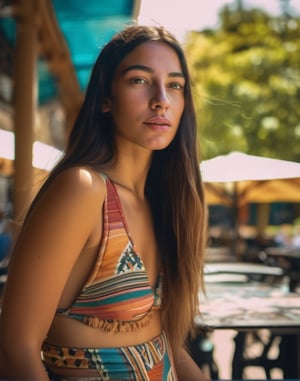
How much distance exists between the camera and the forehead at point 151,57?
1.32 metres

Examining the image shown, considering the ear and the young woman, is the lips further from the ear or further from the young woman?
the ear

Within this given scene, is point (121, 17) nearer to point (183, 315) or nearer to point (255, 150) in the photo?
point (183, 315)

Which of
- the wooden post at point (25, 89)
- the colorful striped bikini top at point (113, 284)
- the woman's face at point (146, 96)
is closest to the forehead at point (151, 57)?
the woman's face at point (146, 96)

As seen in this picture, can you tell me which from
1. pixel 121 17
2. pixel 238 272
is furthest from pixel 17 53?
pixel 238 272

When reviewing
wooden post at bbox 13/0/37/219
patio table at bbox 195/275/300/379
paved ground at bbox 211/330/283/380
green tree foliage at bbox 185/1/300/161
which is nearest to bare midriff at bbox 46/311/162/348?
patio table at bbox 195/275/300/379

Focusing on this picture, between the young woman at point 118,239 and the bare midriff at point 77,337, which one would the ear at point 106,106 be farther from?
the bare midriff at point 77,337

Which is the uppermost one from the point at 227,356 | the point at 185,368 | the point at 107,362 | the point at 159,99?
the point at 159,99

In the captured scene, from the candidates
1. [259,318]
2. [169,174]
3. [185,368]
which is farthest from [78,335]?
[259,318]

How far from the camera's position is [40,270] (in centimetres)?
106

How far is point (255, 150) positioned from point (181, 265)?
16.2 meters

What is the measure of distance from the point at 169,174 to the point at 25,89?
195 inches

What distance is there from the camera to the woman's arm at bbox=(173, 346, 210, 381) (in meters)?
1.49

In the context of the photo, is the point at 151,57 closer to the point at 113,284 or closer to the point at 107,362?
the point at 113,284

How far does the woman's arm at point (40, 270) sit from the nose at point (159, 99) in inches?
10.8
